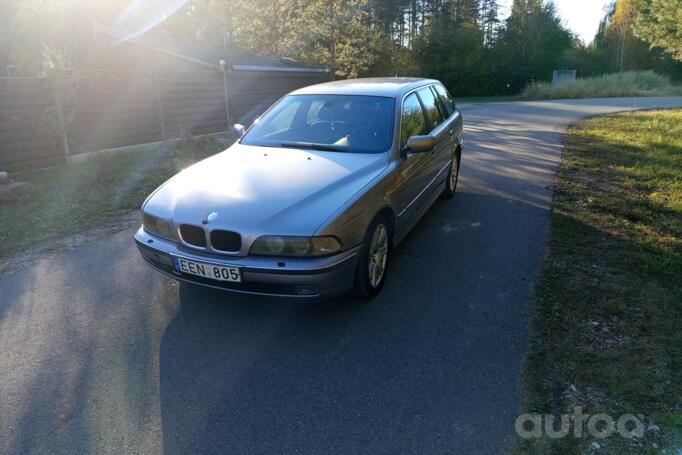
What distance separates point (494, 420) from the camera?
2.68 metres

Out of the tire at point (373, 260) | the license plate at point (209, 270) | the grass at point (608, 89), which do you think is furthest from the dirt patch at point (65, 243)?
the grass at point (608, 89)

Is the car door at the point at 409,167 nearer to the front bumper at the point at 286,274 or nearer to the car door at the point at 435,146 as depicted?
the car door at the point at 435,146

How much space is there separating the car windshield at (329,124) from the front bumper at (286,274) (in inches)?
54.5

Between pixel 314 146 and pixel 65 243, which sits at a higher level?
pixel 314 146

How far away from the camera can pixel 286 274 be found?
326 cm

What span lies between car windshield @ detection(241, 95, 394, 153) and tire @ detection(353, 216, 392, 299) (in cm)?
78

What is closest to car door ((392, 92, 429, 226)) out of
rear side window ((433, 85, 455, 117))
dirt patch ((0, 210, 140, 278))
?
rear side window ((433, 85, 455, 117))

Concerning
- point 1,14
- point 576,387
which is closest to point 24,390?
point 576,387

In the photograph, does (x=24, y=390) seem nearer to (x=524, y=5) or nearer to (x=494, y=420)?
(x=494, y=420)

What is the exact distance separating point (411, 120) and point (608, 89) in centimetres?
3013

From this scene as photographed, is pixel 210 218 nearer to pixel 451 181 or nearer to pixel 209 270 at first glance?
pixel 209 270

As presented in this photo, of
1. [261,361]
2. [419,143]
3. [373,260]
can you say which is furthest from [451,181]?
[261,361]

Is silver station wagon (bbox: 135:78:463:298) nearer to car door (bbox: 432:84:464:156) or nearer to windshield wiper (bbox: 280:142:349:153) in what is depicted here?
windshield wiper (bbox: 280:142:349:153)

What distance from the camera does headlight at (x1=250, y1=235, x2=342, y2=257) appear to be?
3.27m
